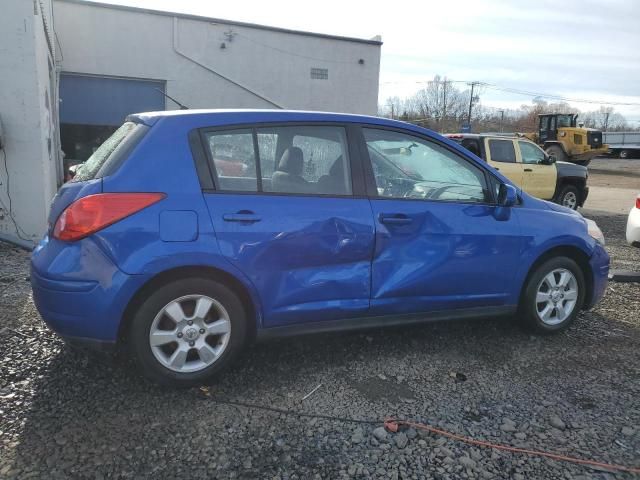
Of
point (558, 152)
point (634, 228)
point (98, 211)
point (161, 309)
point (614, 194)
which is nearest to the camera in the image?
point (98, 211)

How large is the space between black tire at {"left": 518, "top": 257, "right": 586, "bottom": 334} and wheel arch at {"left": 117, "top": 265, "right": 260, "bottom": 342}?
2235 millimetres

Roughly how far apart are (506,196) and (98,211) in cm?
285

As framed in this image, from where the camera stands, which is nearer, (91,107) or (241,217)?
(241,217)

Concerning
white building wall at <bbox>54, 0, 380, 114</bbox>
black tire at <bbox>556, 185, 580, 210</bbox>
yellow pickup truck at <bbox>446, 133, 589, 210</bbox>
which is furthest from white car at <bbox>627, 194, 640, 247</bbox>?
white building wall at <bbox>54, 0, 380, 114</bbox>

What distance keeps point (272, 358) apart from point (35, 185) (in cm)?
493

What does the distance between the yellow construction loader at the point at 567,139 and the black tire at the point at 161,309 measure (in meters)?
28.0

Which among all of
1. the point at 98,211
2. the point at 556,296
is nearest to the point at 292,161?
the point at 98,211

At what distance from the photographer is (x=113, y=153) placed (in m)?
3.19

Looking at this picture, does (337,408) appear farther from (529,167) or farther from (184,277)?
(529,167)

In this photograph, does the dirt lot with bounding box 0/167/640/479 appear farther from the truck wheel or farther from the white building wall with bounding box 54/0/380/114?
the truck wheel

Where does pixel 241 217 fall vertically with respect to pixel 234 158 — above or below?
below

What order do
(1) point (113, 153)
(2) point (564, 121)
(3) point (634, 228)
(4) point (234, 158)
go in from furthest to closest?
(2) point (564, 121)
(3) point (634, 228)
(4) point (234, 158)
(1) point (113, 153)

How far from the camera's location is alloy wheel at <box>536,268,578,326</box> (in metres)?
4.30

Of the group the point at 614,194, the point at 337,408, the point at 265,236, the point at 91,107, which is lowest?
the point at 614,194
